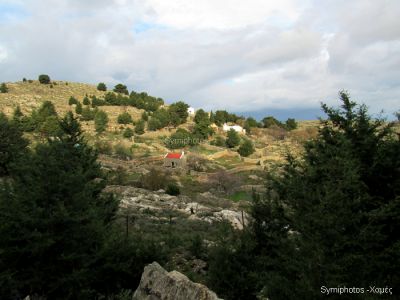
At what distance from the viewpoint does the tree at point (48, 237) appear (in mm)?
12578

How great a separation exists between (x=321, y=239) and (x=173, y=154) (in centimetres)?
7560

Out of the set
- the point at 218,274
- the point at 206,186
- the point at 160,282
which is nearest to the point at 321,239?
the point at 160,282

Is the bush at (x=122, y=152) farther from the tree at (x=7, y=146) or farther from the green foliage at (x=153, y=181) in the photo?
the tree at (x=7, y=146)

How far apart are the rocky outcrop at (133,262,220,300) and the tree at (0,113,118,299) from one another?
223 cm

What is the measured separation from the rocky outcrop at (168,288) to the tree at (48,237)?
2.23 m

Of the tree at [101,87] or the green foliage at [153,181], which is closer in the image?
the green foliage at [153,181]

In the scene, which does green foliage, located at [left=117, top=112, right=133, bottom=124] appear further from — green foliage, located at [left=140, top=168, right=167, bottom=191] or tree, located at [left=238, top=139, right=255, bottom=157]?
green foliage, located at [left=140, top=168, right=167, bottom=191]

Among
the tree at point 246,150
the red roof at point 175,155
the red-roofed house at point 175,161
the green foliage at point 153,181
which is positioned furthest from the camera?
the tree at point 246,150

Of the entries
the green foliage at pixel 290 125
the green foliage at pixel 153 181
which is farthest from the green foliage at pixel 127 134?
the green foliage at pixel 290 125

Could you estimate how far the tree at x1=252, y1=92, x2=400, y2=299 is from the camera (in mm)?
10547

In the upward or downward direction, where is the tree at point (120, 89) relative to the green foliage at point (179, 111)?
upward

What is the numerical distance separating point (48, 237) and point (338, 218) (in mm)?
Answer: 8529

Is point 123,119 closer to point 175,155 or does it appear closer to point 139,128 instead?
point 139,128

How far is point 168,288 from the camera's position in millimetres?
10781
